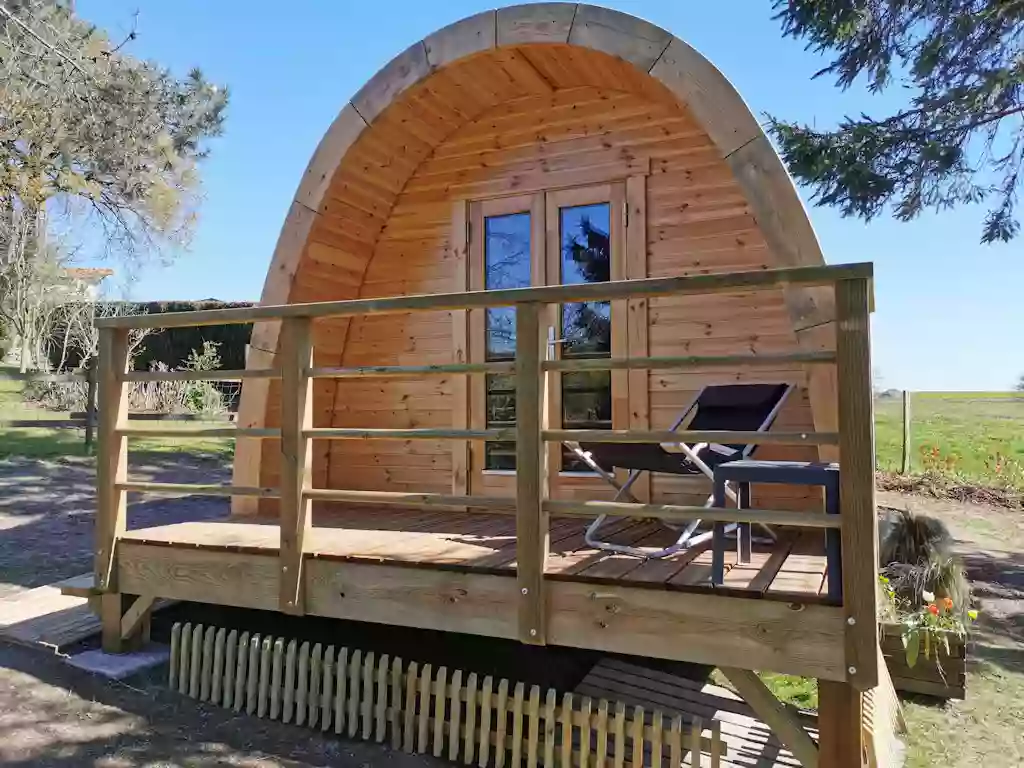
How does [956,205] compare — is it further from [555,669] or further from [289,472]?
[289,472]

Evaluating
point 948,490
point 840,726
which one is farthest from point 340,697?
point 948,490

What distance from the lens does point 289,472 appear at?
11.9ft

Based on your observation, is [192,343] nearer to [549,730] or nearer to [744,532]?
[549,730]

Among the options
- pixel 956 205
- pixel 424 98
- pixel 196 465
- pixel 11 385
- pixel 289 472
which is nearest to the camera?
pixel 289 472

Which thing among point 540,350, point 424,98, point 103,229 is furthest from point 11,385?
point 540,350

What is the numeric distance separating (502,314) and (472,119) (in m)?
1.42

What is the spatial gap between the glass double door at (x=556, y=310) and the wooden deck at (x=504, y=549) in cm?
49

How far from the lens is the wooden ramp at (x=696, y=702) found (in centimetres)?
339

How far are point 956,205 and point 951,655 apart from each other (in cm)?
610

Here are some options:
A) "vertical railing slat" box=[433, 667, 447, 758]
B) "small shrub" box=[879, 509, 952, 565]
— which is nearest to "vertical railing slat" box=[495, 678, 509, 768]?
"vertical railing slat" box=[433, 667, 447, 758]

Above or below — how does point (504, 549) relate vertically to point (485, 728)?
above

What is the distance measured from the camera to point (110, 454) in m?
4.13

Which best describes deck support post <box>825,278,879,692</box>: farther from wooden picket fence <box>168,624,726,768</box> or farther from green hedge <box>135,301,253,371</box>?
green hedge <box>135,301,253,371</box>

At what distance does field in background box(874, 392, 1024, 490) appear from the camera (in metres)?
A: 11.0
